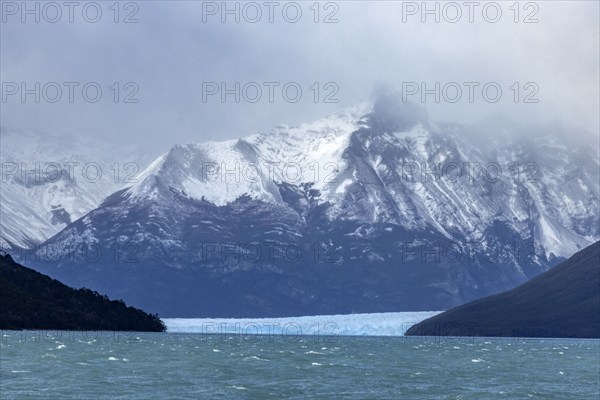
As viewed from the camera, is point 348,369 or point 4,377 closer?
point 4,377

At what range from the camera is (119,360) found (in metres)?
166

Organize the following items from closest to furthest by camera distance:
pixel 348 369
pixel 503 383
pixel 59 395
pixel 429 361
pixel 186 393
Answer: pixel 59 395 → pixel 186 393 → pixel 503 383 → pixel 348 369 → pixel 429 361

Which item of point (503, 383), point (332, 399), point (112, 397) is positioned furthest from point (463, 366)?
point (112, 397)

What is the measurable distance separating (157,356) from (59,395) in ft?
257

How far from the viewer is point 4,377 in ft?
410

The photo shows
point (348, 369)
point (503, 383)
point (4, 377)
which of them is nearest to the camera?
point (4, 377)

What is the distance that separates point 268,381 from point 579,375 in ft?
172

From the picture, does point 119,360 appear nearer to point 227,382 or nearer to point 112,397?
point 227,382

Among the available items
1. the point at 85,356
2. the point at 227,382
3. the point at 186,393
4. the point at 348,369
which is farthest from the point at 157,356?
the point at 186,393

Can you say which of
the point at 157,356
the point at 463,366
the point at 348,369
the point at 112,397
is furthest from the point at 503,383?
the point at 157,356

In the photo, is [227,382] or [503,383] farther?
[503,383]

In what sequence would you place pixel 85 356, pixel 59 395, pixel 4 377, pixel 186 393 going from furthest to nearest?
pixel 85 356
pixel 4 377
pixel 186 393
pixel 59 395

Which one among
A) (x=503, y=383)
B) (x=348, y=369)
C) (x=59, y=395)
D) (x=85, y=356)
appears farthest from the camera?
(x=85, y=356)

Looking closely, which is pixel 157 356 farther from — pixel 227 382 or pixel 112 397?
pixel 112 397
